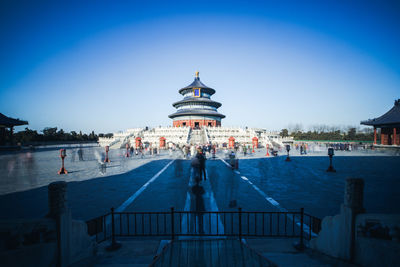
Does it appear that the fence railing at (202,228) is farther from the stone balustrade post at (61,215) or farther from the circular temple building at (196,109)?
the circular temple building at (196,109)

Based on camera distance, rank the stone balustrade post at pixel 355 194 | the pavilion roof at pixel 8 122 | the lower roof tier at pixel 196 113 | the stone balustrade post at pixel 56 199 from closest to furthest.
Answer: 1. the stone balustrade post at pixel 56 199
2. the stone balustrade post at pixel 355 194
3. the pavilion roof at pixel 8 122
4. the lower roof tier at pixel 196 113

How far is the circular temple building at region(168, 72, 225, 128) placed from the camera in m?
49.4

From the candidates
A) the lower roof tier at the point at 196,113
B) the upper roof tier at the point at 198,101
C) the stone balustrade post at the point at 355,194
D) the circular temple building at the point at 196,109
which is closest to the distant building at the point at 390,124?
the lower roof tier at the point at 196,113

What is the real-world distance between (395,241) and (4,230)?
265 inches

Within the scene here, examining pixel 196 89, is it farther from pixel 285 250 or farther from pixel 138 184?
pixel 285 250

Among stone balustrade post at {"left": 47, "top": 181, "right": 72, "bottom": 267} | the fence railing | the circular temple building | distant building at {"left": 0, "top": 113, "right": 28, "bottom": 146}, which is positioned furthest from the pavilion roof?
stone balustrade post at {"left": 47, "top": 181, "right": 72, "bottom": 267}

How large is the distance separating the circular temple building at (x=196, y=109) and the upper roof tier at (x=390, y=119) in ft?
107

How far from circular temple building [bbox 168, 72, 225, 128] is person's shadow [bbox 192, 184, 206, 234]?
1600 inches

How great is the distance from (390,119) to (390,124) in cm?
107

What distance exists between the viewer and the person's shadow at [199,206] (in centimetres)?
496

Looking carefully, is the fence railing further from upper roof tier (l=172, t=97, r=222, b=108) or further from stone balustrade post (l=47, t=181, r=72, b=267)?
upper roof tier (l=172, t=97, r=222, b=108)

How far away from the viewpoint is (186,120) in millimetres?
49875

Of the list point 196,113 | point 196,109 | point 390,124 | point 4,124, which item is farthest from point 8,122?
point 390,124

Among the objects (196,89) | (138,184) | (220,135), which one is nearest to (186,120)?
(196,89)
